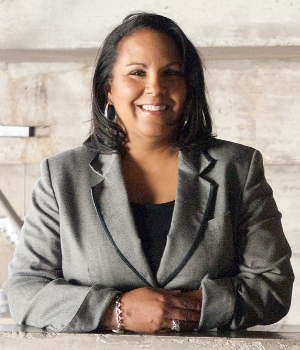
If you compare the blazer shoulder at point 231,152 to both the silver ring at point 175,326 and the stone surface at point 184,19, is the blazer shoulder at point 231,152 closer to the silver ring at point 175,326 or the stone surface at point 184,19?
the silver ring at point 175,326

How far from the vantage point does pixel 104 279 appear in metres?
1.35

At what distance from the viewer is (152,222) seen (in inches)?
55.6

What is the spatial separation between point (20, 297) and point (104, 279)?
0.25 metres

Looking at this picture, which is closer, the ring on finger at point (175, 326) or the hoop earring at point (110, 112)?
the ring on finger at point (175, 326)

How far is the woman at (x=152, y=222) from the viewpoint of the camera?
4.13 feet

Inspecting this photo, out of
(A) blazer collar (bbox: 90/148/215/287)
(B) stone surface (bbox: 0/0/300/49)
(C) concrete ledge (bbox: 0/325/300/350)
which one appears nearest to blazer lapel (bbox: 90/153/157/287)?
(A) blazer collar (bbox: 90/148/215/287)

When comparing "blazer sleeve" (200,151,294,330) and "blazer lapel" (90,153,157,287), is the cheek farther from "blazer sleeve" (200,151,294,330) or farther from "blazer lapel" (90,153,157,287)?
"blazer sleeve" (200,151,294,330)

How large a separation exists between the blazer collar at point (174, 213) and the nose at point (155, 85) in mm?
225

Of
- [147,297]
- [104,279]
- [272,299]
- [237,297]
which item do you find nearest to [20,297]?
[104,279]

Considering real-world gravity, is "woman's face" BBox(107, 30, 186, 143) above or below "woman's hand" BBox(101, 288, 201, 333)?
above

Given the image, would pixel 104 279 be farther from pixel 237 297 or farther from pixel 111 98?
pixel 111 98

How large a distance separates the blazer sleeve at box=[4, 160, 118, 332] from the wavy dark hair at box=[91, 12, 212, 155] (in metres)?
0.26

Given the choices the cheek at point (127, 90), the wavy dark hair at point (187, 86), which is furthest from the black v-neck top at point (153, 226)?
the cheek at point (127, 90)

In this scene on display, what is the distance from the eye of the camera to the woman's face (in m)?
1.42
